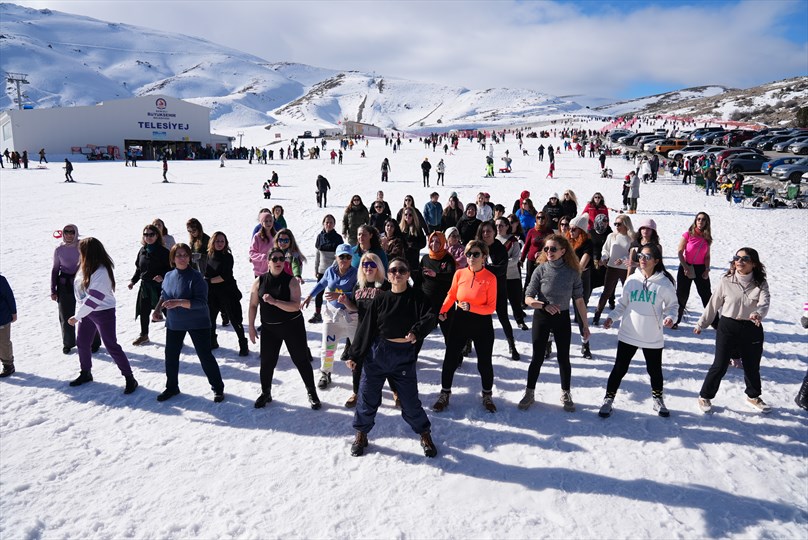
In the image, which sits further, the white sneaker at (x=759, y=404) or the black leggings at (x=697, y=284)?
the black leggings at (x=697, y=284)

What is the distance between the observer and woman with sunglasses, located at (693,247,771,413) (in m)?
4.39

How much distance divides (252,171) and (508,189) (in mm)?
20122

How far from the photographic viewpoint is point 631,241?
21.5ft

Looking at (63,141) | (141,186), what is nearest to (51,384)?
(141,186)

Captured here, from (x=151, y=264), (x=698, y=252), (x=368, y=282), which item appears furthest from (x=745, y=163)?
(x=151, y=264)

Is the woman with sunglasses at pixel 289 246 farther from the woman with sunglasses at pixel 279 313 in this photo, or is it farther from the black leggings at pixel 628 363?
the black leggings at pixel 628 363

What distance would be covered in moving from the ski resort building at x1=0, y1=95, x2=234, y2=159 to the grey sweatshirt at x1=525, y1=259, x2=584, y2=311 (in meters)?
45.5

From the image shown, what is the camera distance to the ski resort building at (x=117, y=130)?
43.6 meters

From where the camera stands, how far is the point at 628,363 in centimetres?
452

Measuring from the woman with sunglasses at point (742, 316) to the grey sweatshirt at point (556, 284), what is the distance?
4.55 feet

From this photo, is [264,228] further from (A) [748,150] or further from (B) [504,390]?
(A) [748,150]

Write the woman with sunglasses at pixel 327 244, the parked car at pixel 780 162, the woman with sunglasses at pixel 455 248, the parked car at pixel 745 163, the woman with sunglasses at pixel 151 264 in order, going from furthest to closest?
the parked car at pixel 745 163 < the parked car at pixel 780 162 < the woman with sunglasses at pixel 327 244 < the woman with sunglasses at pixel 151 264 < the woman with sunglasses at pixel 455 248

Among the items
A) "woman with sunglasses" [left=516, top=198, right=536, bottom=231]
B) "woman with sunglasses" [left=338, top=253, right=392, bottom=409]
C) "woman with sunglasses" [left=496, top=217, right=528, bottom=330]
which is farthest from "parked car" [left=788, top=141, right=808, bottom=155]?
"woman with sunglasses" [left=338, top=253, right=392, bottom=409]

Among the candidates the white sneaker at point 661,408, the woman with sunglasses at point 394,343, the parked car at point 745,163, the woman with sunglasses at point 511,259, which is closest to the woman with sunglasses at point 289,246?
the woman with sunglasses at point 394,343
